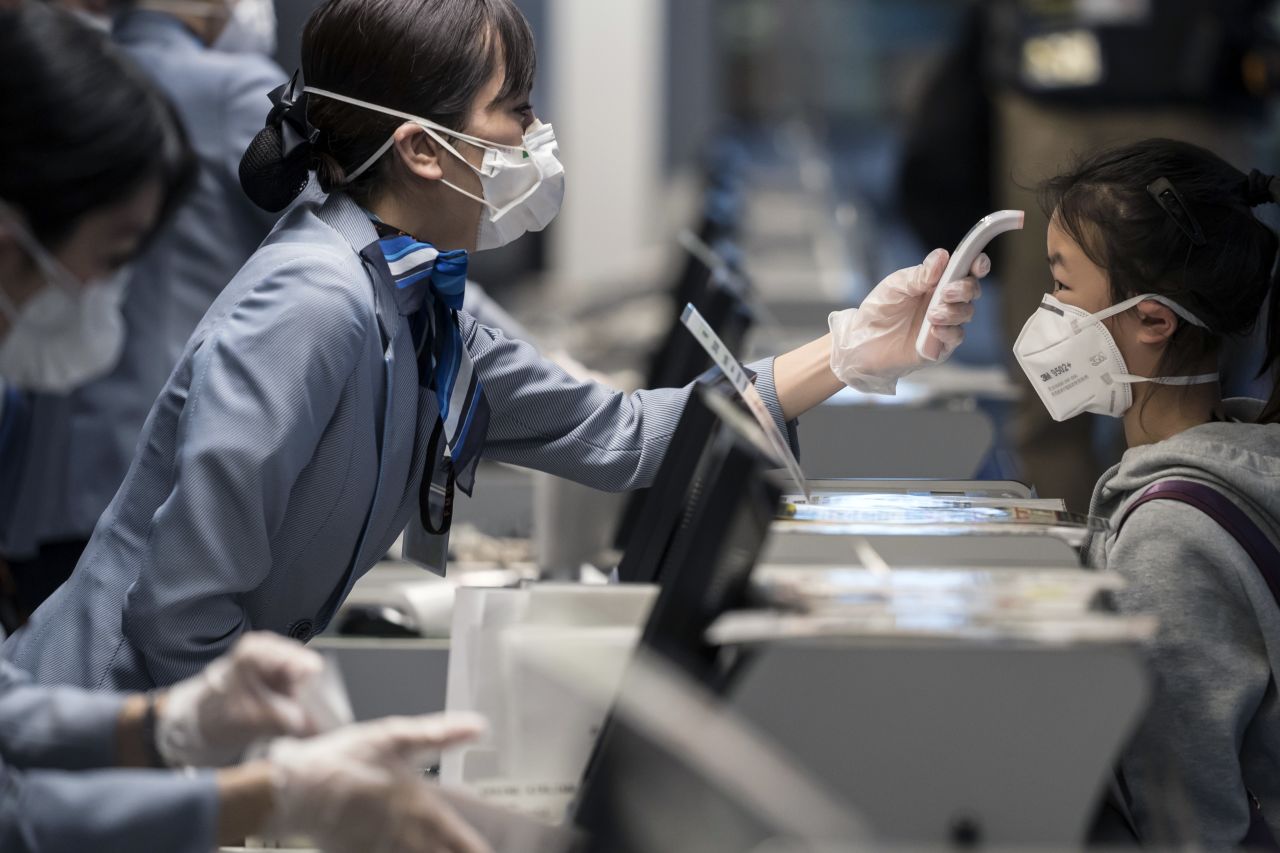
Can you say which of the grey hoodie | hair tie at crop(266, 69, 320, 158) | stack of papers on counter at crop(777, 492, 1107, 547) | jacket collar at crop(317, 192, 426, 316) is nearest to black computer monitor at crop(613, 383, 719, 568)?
stack of papers on counter at crop(777, 492, 1107, 547)

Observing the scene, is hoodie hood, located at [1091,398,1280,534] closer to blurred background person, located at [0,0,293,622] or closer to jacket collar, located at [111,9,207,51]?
blurred background person, located at [0,0,293,622]

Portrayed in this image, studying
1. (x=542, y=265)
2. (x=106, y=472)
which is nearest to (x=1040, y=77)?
(x=106, y=472)

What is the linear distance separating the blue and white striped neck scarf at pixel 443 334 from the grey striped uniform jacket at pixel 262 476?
0.08 feet

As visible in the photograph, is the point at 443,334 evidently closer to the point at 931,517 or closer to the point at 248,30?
the point at 931,517

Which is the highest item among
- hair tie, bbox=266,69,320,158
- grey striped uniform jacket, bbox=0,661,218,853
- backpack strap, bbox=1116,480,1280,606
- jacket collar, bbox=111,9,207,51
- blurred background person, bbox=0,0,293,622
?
hair tie, bbox=266,69,320,158

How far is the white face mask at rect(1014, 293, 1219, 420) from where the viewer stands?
77.0 inches

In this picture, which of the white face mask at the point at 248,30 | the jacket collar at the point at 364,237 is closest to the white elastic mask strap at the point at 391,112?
the jacket collar at the point at 364,237

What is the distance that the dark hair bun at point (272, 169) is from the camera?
200cm

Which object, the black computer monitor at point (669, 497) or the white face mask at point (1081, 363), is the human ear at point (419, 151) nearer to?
the black computer monitor at point (669, 497)

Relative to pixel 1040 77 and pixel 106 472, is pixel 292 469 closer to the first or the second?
pixel 106 472

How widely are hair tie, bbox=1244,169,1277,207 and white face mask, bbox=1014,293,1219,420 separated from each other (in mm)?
168

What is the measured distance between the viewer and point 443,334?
2.00 meters

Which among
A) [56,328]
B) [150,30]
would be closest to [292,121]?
[56,328]

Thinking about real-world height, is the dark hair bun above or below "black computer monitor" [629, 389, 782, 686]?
below
